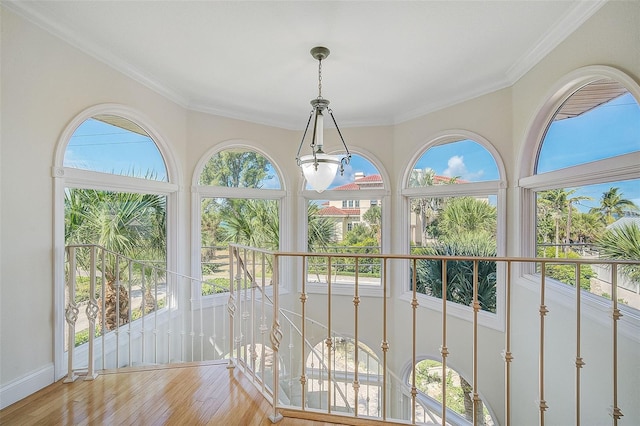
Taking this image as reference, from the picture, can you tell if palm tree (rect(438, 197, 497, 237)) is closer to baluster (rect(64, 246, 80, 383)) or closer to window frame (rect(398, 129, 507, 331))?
window frame (rect(398, 129, 507, 331))

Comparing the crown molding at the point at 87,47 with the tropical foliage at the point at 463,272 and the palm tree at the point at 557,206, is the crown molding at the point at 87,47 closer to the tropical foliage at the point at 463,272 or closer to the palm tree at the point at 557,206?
the tropical foliage at the point at 463,272

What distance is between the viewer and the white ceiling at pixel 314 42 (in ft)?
7.03

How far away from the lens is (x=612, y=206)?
2107 mm

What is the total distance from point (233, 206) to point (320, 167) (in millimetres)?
2145

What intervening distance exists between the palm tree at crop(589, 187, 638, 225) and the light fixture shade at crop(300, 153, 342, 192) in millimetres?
1871

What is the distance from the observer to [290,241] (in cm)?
449

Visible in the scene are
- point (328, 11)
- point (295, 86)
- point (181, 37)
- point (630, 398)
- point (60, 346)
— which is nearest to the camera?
point (630, 398)

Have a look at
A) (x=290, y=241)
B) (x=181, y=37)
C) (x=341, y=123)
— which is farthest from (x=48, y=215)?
(x=341, y=123)

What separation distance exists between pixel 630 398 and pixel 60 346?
3708 mm

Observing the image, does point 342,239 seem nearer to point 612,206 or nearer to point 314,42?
point 314,42

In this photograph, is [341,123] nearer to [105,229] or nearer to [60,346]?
[105,229]

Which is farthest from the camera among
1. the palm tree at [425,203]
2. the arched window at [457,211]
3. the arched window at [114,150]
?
the palm tree at [425,203]

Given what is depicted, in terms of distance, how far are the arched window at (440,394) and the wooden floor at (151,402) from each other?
2135 mm

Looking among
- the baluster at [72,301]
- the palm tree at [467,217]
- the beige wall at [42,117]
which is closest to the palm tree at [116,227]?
the baluster at [72,301]
